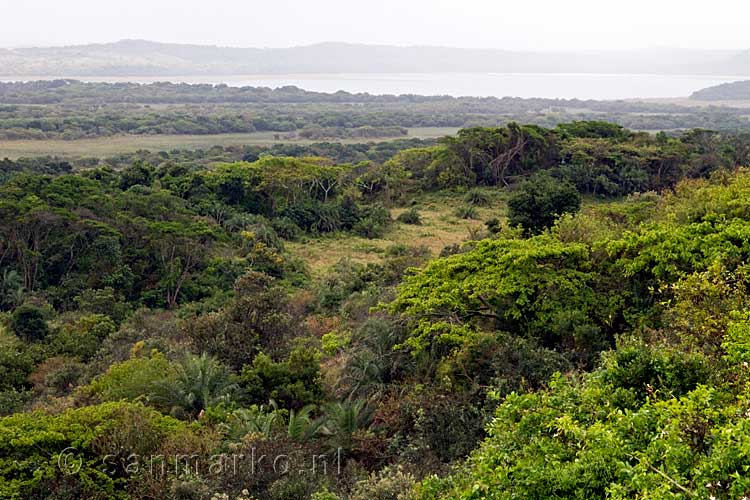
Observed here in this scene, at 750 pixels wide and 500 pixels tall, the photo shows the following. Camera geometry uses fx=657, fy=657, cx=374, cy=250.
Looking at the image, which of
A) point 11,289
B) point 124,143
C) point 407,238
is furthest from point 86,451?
point 124,143

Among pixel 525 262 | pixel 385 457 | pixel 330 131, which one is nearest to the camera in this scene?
pixel 385 457

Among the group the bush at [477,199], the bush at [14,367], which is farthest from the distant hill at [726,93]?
the bush at [14,367]

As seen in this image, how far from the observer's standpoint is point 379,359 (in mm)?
11195

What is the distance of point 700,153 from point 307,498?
3404cm

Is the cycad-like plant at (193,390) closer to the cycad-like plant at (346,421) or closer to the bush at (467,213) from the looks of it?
the cycad-like plant at (346,421)

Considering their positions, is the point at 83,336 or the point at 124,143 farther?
the point at 124,143

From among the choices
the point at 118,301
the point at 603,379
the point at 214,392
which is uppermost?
the point at 603,379

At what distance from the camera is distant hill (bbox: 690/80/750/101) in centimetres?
15600

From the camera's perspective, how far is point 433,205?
109 ft

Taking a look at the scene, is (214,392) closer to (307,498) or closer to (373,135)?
(307,498)

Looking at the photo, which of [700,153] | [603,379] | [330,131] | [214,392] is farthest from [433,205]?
[330,131]

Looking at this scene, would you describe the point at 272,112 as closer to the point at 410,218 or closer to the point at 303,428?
the point at 410,218
